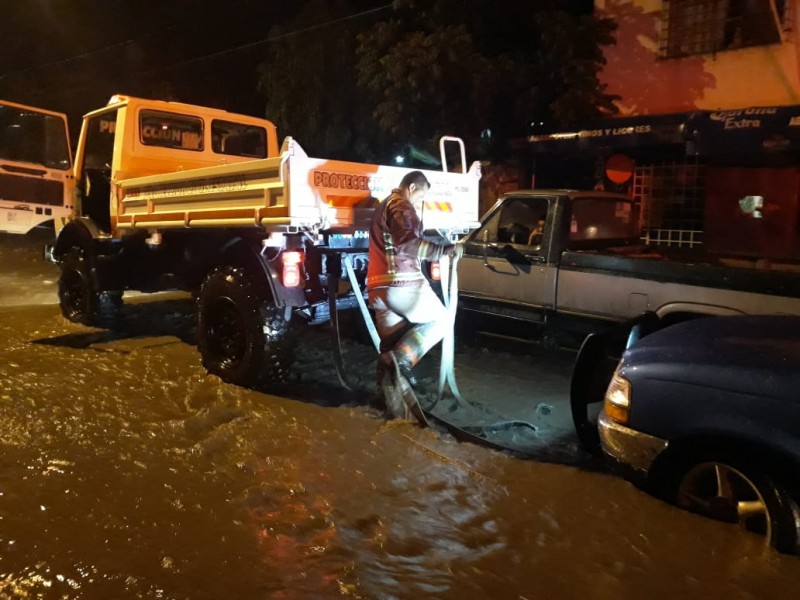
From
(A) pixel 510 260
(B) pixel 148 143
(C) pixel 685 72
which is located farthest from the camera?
(C) pixel 685 72

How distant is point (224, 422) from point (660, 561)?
3227mm

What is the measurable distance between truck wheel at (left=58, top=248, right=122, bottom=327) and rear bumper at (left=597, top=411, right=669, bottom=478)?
6.28 m

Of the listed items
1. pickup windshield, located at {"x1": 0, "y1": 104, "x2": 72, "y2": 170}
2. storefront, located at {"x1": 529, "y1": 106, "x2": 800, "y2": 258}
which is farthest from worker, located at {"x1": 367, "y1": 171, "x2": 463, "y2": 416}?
storefront, located at {"x1": 529, "y1": 106, "x2": 800, "y2": 258}

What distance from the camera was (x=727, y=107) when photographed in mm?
10789

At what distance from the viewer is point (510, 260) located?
22.2ft

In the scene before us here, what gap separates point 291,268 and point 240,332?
0.83 meters

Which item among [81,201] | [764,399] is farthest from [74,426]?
[764,399]

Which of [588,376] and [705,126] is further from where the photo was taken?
[705,126]

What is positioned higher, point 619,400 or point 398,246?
point 398,246

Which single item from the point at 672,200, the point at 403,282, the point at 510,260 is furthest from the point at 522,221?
the point at 672,200

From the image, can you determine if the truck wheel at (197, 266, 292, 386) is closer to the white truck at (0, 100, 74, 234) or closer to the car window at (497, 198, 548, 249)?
the car window at (497, 198, 548, 249)

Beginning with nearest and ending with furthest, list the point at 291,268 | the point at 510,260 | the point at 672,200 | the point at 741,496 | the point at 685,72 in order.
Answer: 1. the point at 741,496
2. the point at 291,268
3. the point at 510,260
4. the point at 685,72
5. the point at 672,200

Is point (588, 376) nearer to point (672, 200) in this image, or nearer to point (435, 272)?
point (435, 272)

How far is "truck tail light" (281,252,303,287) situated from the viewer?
5617 mm
